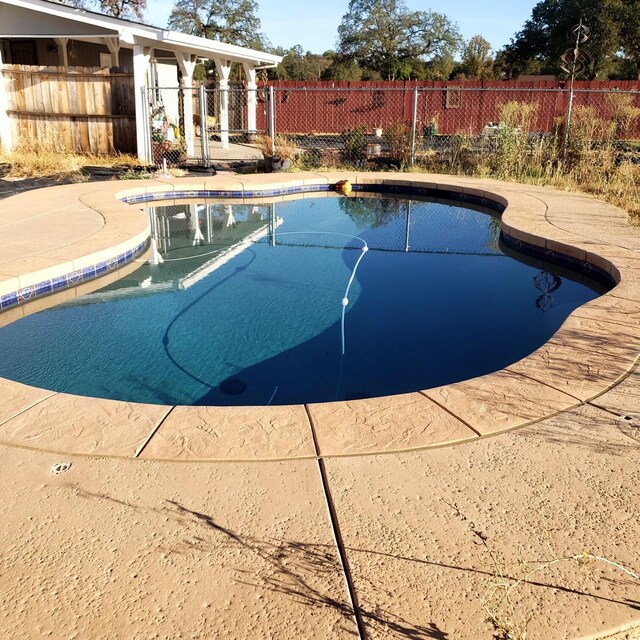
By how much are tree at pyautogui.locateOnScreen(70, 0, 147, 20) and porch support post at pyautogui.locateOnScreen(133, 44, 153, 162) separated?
2315 cm

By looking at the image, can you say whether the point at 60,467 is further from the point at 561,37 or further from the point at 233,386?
the point at 561,37

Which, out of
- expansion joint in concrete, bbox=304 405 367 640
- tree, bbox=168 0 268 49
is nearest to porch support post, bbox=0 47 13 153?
expansion joint in concrete, bbox=304 405 367 640

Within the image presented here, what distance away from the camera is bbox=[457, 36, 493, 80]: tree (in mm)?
32250

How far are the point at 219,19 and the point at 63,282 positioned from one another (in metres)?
36.8

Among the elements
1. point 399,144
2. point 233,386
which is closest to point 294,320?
point 233,386

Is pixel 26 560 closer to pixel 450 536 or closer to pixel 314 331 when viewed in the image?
pixel 450 536

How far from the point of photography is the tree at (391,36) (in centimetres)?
4081

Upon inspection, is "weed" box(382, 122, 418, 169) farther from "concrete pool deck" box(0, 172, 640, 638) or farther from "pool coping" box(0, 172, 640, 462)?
"concrete pool deck" box(0, 172, 640, 638)

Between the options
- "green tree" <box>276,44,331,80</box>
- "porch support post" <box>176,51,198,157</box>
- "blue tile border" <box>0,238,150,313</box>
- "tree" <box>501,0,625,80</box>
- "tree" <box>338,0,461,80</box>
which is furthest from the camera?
"tree" <box>338,0,461,80</box>

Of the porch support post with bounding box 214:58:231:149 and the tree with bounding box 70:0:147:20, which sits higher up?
the tree with bounding box 70:0:147:20

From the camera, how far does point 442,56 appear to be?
138 ft

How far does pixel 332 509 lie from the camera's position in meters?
2.25

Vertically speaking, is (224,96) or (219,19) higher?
(219,19)

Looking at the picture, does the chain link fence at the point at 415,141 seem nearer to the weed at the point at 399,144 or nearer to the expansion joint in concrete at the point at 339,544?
the weed at the point at 399,144
